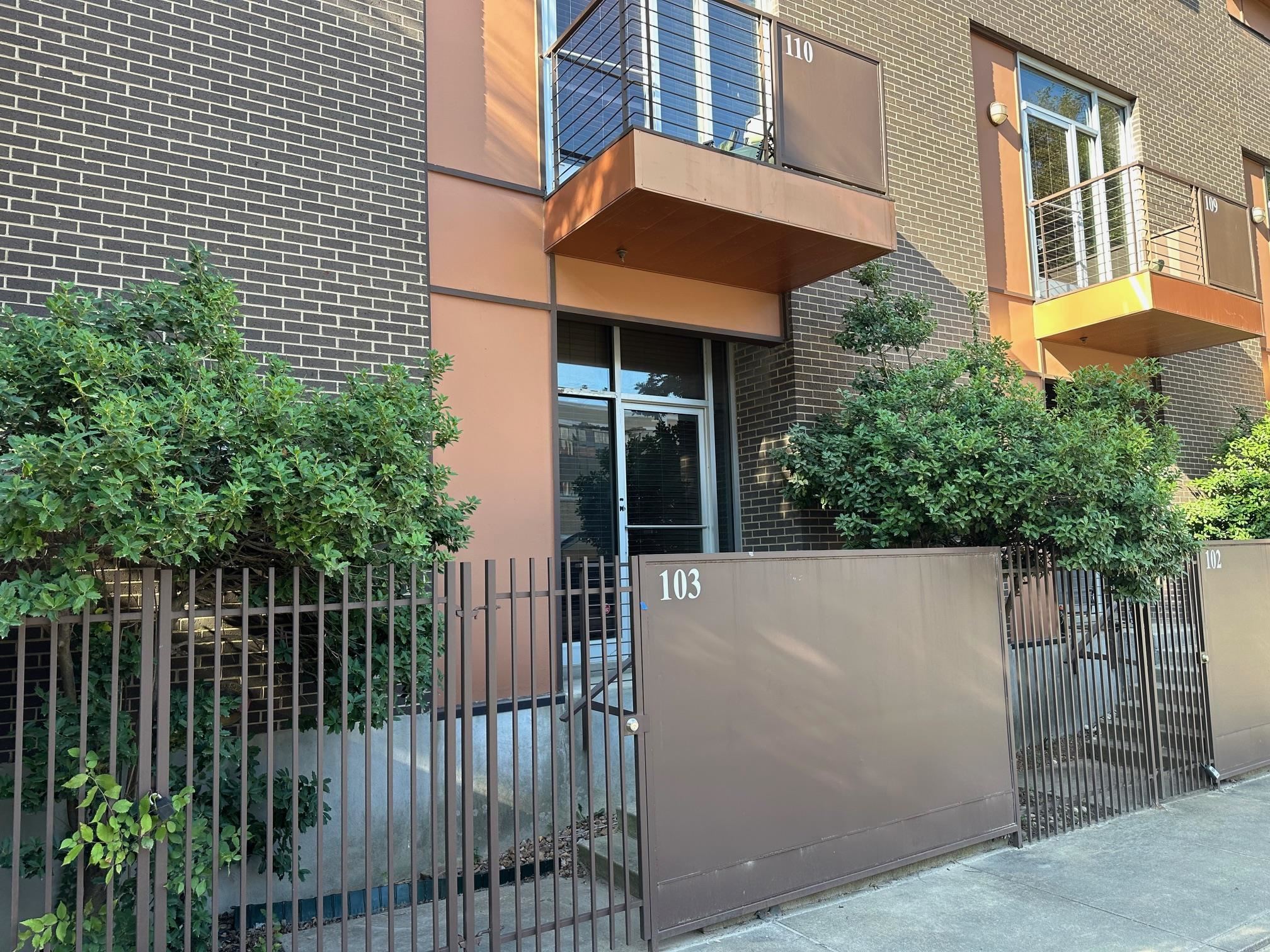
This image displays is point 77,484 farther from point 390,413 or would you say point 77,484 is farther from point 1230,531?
point 1230,531

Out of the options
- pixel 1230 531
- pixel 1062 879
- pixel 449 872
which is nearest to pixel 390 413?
pixel 449 872

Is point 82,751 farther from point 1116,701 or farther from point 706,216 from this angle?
point 1116,701

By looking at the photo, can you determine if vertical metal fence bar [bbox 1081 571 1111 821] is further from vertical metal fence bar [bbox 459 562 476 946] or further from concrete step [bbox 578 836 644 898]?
vertical metal fence bar [bbox 459 562 476 946]

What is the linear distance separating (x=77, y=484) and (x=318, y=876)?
1794 mm

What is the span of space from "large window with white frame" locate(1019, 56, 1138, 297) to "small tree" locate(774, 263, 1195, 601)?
3465 millimetres

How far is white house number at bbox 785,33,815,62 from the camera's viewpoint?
708 centimetres

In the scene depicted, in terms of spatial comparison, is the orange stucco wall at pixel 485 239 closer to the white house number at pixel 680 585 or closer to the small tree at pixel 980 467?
the small tree at pixel 980 467

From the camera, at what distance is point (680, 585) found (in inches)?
182

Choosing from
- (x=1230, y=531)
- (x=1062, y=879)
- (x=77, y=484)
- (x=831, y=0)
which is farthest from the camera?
(x=1230, y=531)

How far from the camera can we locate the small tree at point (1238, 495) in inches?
410

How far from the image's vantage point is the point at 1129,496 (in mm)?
6344

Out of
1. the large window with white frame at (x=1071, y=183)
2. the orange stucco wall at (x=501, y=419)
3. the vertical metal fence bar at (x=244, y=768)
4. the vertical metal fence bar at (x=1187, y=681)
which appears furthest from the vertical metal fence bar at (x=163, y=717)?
the large window with white frame at (x=1071, y=183)

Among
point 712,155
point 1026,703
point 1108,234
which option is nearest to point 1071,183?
point 1108,234

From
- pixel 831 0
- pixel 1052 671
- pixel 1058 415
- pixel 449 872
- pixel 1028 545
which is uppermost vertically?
pixel 831 0
